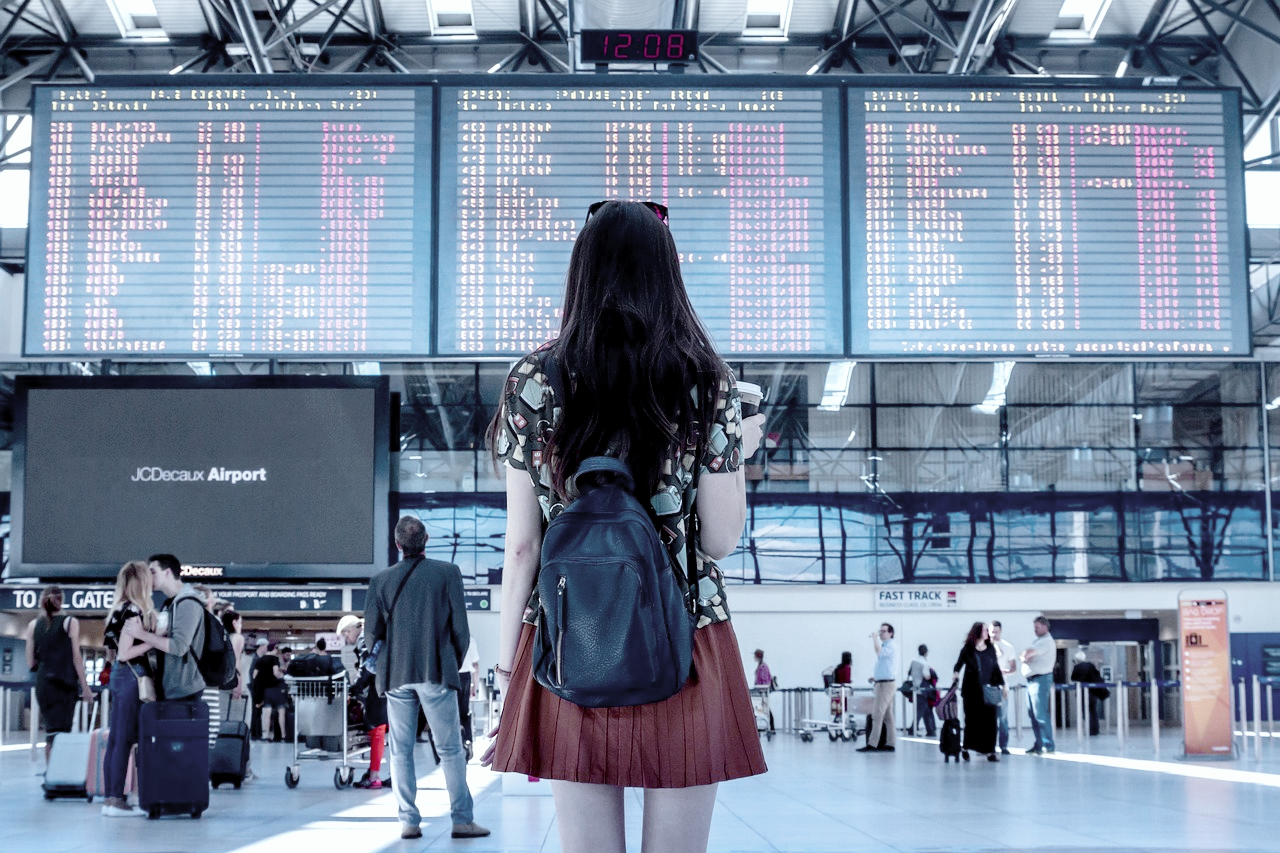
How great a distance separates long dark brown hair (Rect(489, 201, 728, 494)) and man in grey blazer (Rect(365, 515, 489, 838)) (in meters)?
4.62

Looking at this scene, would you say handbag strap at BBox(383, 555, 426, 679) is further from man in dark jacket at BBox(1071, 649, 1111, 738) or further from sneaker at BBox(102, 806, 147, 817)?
man in dark jacket at BBox(1071, 649, 1111, 738)

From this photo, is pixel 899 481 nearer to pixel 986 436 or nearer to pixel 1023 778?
pixel 986 436

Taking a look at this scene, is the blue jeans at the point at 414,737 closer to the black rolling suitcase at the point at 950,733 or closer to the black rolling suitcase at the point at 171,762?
the black rolling suitcase at the point at 171,762

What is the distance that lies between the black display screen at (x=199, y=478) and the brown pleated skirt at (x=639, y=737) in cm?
1000

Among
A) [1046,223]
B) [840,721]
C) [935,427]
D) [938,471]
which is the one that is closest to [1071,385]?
[935,427]

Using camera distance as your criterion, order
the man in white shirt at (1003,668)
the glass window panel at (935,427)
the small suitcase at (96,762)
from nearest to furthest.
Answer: the small suitcase at (96,762), the man in white shirt at (1003,668), the glass window panel at (935,427)

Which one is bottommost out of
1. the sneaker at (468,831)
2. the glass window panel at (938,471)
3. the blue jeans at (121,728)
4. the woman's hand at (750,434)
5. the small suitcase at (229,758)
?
the small suitcase at (229,758)

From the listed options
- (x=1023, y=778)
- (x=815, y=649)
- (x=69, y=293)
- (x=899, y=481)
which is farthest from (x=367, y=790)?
(x=899, y=481)

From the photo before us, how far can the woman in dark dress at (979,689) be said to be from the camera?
13.9 meters

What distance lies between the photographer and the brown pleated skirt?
193 centimetres

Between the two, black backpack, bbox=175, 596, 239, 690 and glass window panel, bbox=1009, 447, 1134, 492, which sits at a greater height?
glass window panel, bbox=1009, 447, 1134, 492

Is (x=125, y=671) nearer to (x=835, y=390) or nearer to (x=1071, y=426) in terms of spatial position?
(x=835, y=390)

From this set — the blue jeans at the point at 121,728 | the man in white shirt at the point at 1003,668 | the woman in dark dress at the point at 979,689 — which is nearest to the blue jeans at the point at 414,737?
the blue jeans at the point at 121,728

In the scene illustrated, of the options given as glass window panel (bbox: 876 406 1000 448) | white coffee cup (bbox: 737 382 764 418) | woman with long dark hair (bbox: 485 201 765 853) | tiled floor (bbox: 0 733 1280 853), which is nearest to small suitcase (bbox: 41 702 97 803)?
tiled floor (bbox: 0 733 1280 853)
